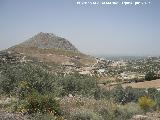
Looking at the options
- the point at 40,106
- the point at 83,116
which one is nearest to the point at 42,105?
the point at 40,106

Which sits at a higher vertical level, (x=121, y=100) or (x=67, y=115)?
(x=67, y=115)

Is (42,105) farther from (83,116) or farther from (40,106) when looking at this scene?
(83,116)

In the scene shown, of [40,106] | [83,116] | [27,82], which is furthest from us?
[27,82]

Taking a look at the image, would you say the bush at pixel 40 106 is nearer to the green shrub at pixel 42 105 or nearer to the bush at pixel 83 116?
the green shrub at pixel 42 105

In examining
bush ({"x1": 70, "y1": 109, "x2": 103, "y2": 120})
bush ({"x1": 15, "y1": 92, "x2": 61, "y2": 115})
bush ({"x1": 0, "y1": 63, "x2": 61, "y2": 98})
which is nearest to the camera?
bush ({"x1": 70, "y1": 109, "x2": 103, "y2": 120})

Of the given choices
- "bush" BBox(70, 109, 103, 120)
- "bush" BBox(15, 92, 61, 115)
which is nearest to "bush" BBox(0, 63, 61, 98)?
"bush" BBox(15, 92, 61, 115)

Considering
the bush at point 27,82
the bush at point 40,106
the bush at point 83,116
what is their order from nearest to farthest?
the bush at point 83,116, the bush at point 40,106, the bush at point 27,82

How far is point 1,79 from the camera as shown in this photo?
95.5 feet

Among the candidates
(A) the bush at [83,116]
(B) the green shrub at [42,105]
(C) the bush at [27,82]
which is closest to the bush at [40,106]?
(B) the green shrub at [42,105]

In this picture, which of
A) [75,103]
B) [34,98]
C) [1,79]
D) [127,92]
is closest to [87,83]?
[127,92]

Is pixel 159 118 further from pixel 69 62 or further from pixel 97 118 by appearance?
pixel 69 62

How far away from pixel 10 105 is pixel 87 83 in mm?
24344

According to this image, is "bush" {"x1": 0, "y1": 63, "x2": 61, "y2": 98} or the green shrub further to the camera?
"bush" {"x1": 0, "y1": 63, "x2": 61, "y2": 98}

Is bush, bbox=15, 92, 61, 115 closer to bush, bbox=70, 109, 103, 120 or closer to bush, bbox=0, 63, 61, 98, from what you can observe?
bush, bbox=70, 109, 103, 120
